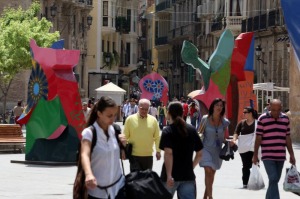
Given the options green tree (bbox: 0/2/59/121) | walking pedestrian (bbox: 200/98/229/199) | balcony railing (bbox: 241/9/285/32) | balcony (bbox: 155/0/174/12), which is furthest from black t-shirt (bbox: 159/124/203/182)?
balcony (bbox: 155/0/174/12)

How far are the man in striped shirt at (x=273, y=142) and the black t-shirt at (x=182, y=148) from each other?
8.06 feet

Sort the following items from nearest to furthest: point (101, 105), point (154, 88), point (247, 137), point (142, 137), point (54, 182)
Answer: point (101, 105), point (142, 137), point (247, 137), point (54, 182), point (154, 88)

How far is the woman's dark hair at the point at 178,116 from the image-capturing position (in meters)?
11.0

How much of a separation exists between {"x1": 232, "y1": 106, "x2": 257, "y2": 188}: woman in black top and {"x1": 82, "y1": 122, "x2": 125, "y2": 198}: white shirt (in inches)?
354

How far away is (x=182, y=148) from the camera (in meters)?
11.0

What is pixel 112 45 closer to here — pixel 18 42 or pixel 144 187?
pixel 18 42

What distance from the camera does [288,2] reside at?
250 inches

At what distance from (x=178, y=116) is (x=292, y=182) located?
2213 mm

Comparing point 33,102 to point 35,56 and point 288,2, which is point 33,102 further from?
point 288,2

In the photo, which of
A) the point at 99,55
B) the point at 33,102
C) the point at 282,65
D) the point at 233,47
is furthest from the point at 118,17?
the point at 33,102

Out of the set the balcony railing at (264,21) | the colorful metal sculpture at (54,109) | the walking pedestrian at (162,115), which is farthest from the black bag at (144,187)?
the balcony railing at (264,21)

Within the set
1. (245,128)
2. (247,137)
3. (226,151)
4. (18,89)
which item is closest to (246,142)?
(247,137)

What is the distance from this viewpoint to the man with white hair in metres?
14.0

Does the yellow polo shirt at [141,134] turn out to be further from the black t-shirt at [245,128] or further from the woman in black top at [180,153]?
the black t-shirt at [245,128]
